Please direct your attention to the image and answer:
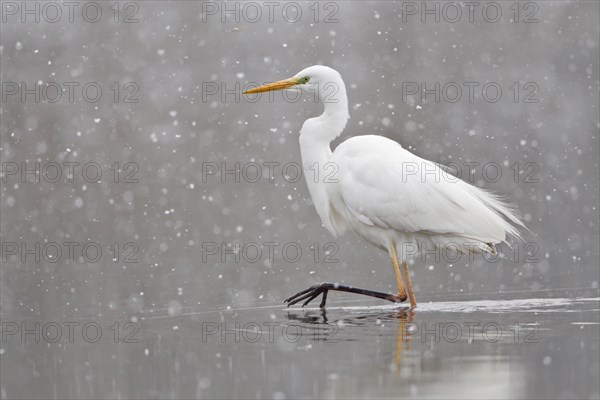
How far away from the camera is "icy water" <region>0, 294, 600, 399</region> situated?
4691mm

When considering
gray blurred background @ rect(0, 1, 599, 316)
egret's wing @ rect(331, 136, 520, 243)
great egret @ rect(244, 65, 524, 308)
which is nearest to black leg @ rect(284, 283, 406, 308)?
great egret @ rect(244, 65, 524, 308)

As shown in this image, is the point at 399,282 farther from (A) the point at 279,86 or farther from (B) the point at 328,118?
(A) the point at 279,86

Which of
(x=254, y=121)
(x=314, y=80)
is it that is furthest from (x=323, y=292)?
(x=254, y=121)

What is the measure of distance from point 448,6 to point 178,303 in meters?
15.3

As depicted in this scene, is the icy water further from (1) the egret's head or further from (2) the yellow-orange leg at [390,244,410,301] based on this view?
(1) the egret's head

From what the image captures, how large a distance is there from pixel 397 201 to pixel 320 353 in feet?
7.33

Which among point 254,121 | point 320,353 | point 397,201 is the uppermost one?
point 254,121

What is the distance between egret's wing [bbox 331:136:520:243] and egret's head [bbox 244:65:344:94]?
53 cm

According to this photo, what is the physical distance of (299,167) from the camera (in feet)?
61.7

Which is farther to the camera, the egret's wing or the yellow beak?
the yellow beak

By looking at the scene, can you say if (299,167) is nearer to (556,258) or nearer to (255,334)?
(556,258)

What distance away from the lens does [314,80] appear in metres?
8.05

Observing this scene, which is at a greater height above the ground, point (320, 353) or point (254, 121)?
point (254, 121)

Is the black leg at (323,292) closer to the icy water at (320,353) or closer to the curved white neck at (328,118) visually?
the icy water at (320,353)
